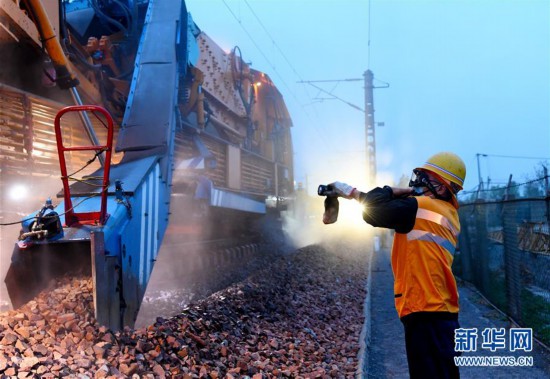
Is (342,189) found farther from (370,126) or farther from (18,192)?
(370,126)

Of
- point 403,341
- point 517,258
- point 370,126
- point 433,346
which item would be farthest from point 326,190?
point 370,126

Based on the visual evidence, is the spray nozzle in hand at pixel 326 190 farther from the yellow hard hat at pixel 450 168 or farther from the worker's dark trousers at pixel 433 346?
the worker's dark trousers at pixel 433 346

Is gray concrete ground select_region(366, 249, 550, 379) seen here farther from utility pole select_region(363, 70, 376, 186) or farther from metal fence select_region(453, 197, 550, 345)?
utility pole select_region(363, 70, 376, 186)

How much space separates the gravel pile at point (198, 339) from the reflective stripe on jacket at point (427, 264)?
5.26ft

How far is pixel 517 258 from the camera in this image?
6.01 metres

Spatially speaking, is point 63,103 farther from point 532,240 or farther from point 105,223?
point 532,240

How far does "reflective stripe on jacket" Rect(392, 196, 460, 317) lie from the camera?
2.58 meters

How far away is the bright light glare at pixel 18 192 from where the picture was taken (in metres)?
5.59

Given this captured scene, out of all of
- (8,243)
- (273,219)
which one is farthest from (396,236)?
(273,219)

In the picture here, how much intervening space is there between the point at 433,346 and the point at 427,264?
44cm

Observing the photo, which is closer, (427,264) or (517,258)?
(427,264)

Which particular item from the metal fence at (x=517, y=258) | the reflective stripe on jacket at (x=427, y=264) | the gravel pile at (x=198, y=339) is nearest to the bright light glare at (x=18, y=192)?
the gravel pile at (x=198, y=339)

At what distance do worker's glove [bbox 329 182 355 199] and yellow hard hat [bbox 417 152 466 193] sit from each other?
A: 51 centimetres

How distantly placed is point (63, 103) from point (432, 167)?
547 centimetres
